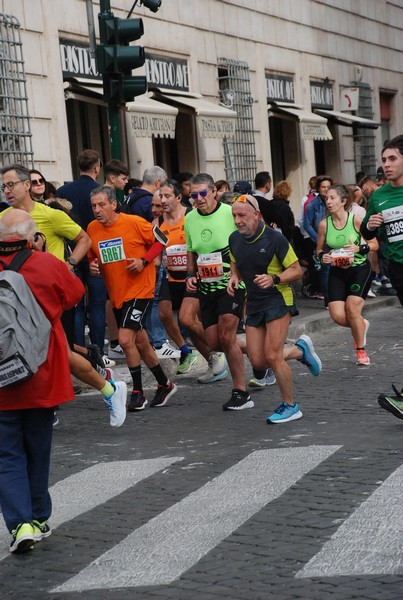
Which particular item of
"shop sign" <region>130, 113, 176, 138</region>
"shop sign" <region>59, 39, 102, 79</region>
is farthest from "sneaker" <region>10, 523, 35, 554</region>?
"shop sign" <region>130, 113, 176, 138</region>

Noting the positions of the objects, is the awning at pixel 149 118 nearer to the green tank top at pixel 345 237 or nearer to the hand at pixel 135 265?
the green tank top at pixel 345 237

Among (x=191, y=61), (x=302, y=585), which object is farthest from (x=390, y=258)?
(x=191, y=61)

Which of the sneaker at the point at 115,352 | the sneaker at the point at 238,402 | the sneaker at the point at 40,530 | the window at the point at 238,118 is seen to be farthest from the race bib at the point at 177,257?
the window at the point at 238,118

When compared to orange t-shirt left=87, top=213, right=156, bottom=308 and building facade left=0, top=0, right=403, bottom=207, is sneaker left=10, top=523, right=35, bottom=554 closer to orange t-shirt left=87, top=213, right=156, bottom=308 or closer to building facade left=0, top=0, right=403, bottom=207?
orange t-shirt left=87, top=213, right=156, bottom=308

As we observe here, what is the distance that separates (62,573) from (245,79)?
18.8 metres

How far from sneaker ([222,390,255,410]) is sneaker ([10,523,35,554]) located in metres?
4.10

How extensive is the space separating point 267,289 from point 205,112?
11810mm

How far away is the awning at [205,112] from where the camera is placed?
20641 mm

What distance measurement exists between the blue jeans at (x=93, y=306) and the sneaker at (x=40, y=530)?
568 centimetres

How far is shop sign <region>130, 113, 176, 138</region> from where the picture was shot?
18.6 meters

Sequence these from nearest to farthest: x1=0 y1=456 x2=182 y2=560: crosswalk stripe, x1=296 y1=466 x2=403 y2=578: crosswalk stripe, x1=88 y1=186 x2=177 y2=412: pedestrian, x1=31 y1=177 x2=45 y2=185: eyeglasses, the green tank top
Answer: x1=296 y1=466 x2=403 y2=578: crosswalk stripe
x1=0 y1=456 x2=182 y2=560: crosswalk stripe
x1=88 y1=186 x2=177 y2=412: pedestrian
x1=31 y1=177 x2=45 y2=185: eyeglasses
the green tank top

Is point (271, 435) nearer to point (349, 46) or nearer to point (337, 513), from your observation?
point (337, 513)

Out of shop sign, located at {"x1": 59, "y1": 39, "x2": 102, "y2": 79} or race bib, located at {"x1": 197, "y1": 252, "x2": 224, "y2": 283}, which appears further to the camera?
shop sign, located at {"x1": 59, "y1": 39, "x2": 102, "y2": 79}

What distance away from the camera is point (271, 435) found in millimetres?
9062
